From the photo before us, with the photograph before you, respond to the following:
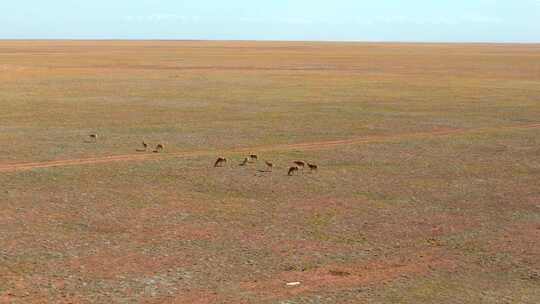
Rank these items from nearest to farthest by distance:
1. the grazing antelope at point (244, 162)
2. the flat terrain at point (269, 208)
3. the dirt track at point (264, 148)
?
1. the flat terrain at point (269, 208)
2. the dirt track at point (264, 148)
3. the grazing antelope at point (244, 162)

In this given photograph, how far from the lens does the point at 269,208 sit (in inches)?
584

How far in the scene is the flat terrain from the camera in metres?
10.2

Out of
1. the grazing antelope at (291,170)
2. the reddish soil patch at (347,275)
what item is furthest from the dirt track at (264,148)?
the reddish soil patch at (347,275)

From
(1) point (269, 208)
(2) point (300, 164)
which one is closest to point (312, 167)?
(2) point (300, 164)

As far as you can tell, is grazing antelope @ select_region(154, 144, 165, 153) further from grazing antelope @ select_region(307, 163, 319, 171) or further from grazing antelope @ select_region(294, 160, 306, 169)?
grazing antelope @ select_region(307, 163, 319, 171)

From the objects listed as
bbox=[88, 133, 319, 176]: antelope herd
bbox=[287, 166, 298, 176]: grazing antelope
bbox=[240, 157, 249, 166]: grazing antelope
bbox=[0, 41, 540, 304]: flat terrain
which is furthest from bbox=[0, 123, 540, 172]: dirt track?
bbox=[287, 166, 298, 176]: grazing antelope

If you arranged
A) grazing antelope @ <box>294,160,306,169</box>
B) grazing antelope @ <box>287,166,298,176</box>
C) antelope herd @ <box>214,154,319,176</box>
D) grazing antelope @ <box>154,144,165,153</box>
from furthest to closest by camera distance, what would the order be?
grazing antelope @ <box>154,144,165,153</box>, grazing antelope @ <box>294,160,306,169</box>, antelope herd @ <box>214,154,319,176</box>, grazing antelope @ <box>287,166,298,176</box>

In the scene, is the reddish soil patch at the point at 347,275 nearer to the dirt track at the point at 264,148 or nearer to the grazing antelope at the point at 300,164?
the grazing antelope at the point at 300,164

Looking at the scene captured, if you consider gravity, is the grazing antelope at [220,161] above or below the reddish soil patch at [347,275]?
above

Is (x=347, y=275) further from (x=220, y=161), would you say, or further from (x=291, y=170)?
(x=220, y=161)

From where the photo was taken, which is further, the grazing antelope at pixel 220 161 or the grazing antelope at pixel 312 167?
the grazing antelope at pixel 220 161

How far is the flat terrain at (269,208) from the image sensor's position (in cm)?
1024

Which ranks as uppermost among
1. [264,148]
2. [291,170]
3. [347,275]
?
[291,170]

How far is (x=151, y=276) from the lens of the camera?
10422mm
